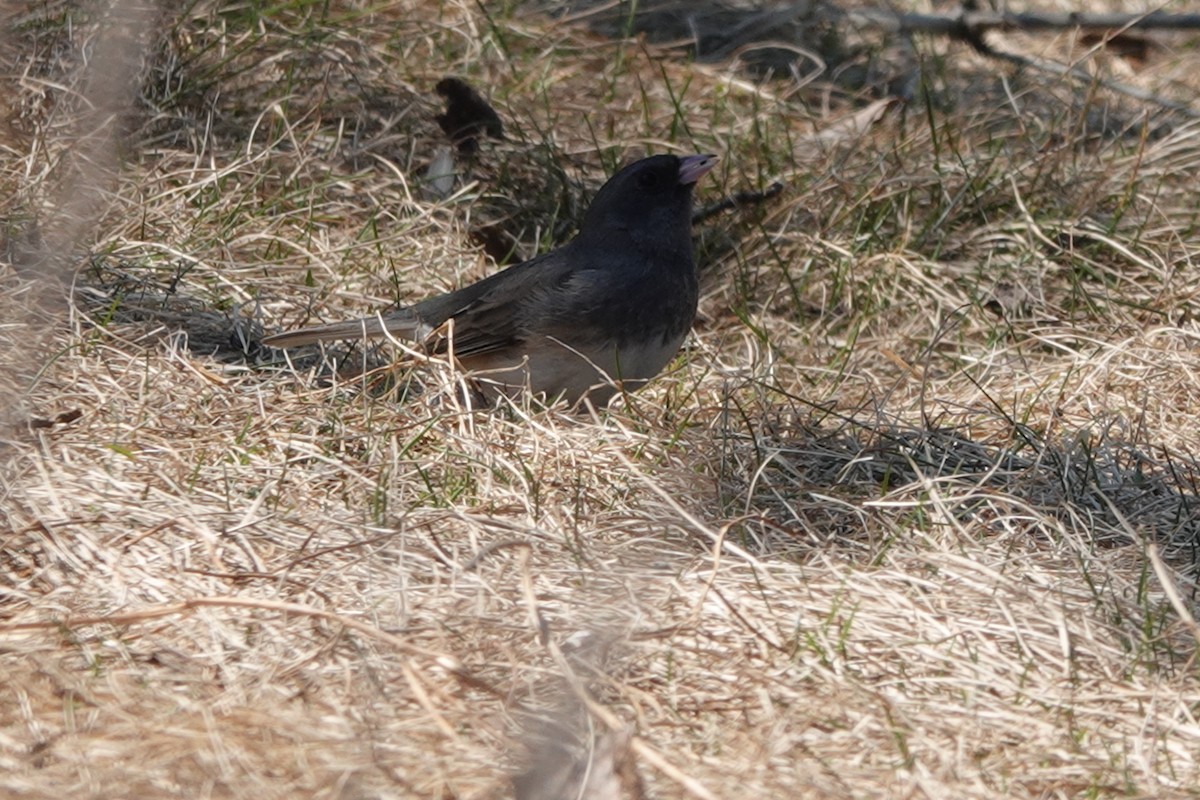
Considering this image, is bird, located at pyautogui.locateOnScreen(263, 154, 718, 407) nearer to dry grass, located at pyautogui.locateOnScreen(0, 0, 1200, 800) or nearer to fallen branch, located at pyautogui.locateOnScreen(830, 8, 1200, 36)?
dry grass, located at pyautogui.locateOnScreen(0, 0, 1200, 800)

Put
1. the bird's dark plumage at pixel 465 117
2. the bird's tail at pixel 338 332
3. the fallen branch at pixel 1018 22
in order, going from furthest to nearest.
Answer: the fallen branch at pixel 1018 22 → the bird's dark plumage at pixel 465 117 → the bird's tail at pixel 338 332

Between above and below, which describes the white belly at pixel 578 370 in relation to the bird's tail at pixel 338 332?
below

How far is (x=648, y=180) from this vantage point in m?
4.09

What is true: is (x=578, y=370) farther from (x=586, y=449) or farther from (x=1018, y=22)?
(x=1018, y=22)

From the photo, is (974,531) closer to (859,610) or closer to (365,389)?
(859,610)

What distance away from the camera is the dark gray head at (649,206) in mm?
4031

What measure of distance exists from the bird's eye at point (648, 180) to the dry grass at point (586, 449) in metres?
0.47

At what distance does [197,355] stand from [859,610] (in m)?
1.82

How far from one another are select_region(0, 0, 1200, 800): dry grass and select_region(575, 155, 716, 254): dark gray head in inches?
13.9

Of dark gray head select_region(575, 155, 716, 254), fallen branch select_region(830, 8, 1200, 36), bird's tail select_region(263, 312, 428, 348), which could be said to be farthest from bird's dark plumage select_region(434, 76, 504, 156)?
fallen branch select_region(830, 8, 1200, 36)

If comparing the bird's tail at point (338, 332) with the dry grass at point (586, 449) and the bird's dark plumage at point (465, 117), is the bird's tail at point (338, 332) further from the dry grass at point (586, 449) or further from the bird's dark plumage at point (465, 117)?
the bird's dark plumage at point (465, 117)

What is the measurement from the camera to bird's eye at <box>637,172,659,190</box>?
4082 millimetres

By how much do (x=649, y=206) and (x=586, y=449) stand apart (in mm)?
1030

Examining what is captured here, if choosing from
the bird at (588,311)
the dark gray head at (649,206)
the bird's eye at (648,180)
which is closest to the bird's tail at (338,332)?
the bird at (588,311)
